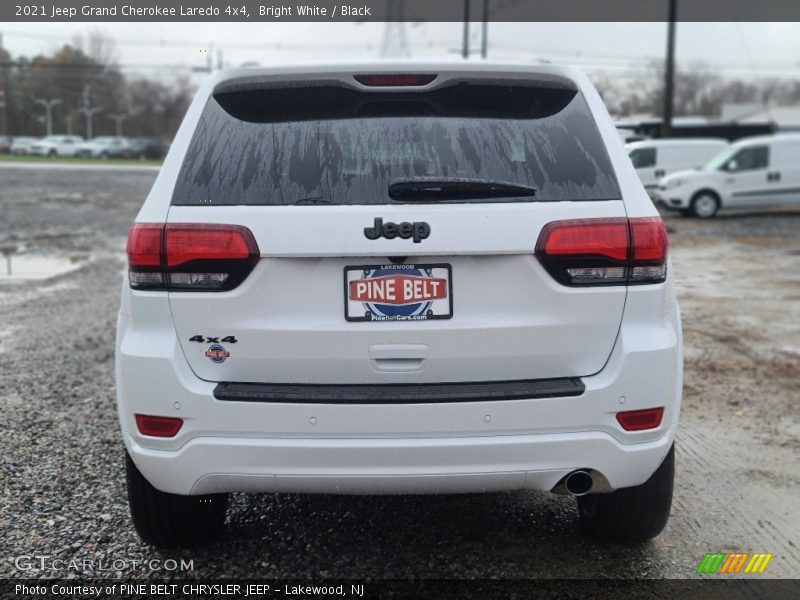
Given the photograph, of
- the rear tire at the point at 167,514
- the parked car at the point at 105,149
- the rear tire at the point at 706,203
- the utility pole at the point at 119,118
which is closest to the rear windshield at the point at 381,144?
the rear tire at the point at 167,514

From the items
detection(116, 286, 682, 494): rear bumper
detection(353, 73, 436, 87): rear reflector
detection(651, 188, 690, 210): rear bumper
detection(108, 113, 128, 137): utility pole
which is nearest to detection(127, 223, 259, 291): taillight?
detection(116, 286, 682, 494): rear bumper

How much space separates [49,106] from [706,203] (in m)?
71.2

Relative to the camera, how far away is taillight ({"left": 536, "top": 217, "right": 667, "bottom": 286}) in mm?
2725

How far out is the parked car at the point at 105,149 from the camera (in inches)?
2616

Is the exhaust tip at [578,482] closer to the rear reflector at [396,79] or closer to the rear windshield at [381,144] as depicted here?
the rear windshield at [381,144]

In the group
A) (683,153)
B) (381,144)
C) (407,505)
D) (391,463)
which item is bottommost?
(407,505)

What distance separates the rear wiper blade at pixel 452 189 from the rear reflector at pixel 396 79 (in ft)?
1.39

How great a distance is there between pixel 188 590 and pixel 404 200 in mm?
1597

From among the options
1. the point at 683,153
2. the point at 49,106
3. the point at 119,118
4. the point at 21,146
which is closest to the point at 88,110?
the point at 119,118

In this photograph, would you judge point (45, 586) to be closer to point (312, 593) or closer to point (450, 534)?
point (312, 593)

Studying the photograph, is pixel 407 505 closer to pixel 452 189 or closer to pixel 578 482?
pixel 578 482

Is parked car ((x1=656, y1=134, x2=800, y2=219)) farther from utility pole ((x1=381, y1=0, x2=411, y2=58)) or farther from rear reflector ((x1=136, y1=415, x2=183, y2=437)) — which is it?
utility pole ((x1=381, y1=0, x2=411, y2=58))

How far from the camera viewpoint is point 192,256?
273 centimetres

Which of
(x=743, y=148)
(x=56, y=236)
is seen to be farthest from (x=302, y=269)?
A: (x=743, y=148)
